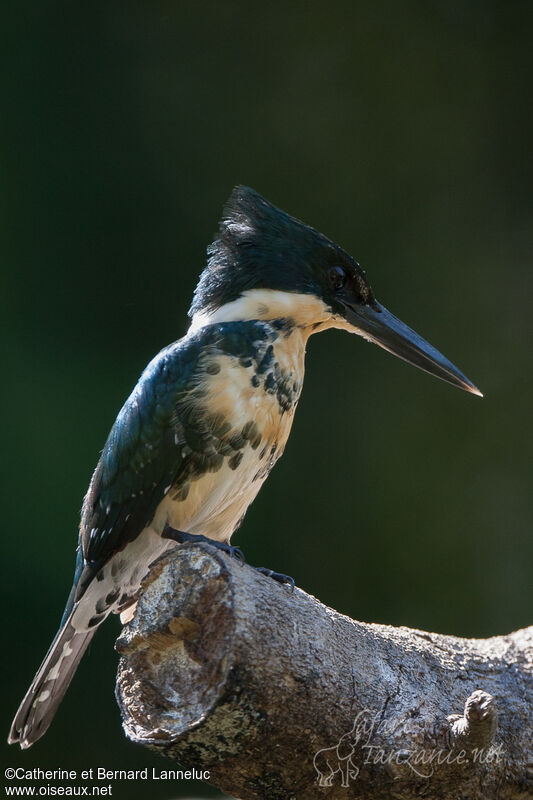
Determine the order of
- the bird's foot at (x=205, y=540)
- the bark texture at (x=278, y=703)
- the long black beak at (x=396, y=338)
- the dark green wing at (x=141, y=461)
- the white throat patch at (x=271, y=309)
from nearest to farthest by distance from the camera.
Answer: the bark texture at (x=278, y=703) < the bird's foot at (x=205, y=540) < the dark green wing at (x=141, y=461) < the white throat patch at (x=271, y=309) < the long black beak at (x=396, y=338)

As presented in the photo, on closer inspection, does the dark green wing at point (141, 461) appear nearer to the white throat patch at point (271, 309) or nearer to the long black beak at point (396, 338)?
the white throat patch at point (271, 309)

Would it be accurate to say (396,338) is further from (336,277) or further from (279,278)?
(279,278)

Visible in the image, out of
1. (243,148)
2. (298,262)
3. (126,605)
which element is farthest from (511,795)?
(243,148)

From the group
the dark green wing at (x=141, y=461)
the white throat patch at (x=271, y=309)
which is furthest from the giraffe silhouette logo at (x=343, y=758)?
the white throat patch at (x=271, y=309)

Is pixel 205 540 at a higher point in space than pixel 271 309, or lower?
lower

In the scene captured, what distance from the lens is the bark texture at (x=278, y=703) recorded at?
143 centimetres

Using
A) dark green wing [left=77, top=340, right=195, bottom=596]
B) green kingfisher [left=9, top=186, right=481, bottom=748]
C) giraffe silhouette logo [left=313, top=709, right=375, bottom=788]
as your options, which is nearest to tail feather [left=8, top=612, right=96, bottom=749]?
green kingfisher [left=9, top=186, right=481, bottom=748]

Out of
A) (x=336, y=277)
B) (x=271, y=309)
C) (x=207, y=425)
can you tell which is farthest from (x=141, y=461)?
(x=336, y=277)

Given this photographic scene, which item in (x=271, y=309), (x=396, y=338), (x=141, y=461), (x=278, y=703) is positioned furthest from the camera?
(x=396, y=338)

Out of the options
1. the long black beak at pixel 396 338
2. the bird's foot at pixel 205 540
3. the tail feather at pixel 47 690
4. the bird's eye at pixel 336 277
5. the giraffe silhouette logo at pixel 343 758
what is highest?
the bird's eye at pixel 336 277

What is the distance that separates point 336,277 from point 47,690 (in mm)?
1033

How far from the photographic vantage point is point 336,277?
214 cm

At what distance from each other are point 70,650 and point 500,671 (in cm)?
84

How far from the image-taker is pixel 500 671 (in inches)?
73.3
